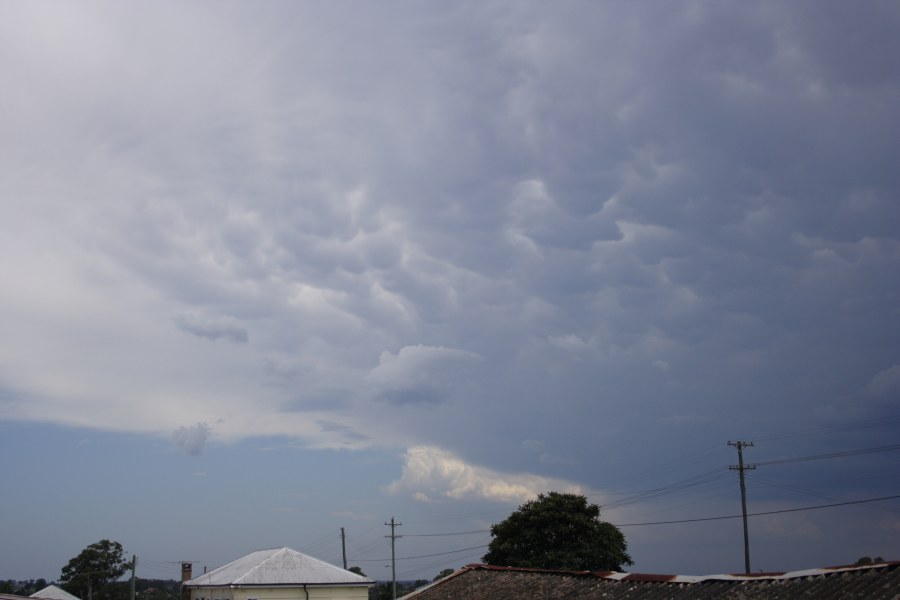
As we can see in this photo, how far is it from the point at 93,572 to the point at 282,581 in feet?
183

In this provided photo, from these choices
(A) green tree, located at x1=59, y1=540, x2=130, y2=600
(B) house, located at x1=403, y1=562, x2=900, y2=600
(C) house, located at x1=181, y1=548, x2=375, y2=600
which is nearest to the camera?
(B) house, located at x1=403, y1=562, x2=900, y2=600

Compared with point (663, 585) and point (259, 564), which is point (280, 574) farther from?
point (663, 585)

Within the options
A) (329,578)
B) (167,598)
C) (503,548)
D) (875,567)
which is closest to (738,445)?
(503,548)

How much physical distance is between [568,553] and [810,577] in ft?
102

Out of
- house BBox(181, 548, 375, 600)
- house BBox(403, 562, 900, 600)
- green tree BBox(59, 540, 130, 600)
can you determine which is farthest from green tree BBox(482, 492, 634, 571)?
green tree BBox(59, 540, 130, 600)

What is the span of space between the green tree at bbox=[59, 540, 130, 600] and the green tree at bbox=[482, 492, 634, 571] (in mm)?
58754

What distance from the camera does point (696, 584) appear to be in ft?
80.3

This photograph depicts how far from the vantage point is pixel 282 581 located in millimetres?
48344

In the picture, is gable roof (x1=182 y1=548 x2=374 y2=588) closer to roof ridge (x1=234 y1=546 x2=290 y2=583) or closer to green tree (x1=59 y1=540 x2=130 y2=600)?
roof ridge (x1=234 y1=546 x2=290 y2=583)

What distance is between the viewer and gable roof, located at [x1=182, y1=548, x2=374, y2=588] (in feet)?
159

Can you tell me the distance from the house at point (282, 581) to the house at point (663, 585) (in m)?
16.9

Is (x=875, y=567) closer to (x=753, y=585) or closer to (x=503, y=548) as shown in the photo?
(x=753, y=585)

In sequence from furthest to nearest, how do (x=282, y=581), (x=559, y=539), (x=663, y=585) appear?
(x=559, y=539) < (x=282, y=581) < (x=663, y=585)

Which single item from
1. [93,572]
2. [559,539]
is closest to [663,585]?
[559,539]
